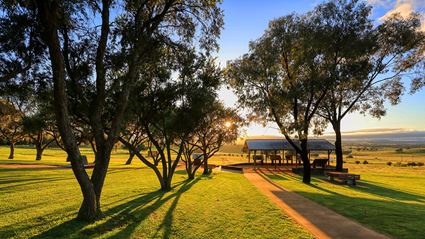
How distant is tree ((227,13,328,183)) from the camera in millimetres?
19088

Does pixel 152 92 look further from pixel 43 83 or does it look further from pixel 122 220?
pixel 122 220

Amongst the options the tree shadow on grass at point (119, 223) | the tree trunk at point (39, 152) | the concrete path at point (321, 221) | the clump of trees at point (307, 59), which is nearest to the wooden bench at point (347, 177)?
the clump of trees at point (307, 59)

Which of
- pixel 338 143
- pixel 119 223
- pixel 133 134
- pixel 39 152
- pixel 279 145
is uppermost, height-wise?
pixel 133 134

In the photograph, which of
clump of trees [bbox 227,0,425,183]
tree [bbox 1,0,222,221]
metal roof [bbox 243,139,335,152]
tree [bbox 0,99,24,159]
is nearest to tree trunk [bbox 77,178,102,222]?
tree [bbox 1,0,222,221]

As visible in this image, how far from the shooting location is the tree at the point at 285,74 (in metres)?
19.1

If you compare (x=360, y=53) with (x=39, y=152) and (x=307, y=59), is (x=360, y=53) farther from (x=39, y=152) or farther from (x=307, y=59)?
(x=39, y=152)

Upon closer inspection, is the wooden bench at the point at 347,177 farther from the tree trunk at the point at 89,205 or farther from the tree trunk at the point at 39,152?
the tree trunk at the point at 39,152

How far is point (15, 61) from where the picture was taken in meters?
9.74

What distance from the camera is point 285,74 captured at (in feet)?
71.9

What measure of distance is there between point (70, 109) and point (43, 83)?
1.39 m

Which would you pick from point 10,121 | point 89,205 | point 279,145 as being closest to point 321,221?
point 89,205

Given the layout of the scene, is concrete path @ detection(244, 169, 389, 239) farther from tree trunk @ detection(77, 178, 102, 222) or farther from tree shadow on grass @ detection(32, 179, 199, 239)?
tree trunk @ detection(77, 178, 102, 222)

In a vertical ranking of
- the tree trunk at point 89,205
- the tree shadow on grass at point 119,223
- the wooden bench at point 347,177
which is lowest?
the wooden bench at point 347,177

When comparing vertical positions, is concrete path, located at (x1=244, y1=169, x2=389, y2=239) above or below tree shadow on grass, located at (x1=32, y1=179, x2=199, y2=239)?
below
